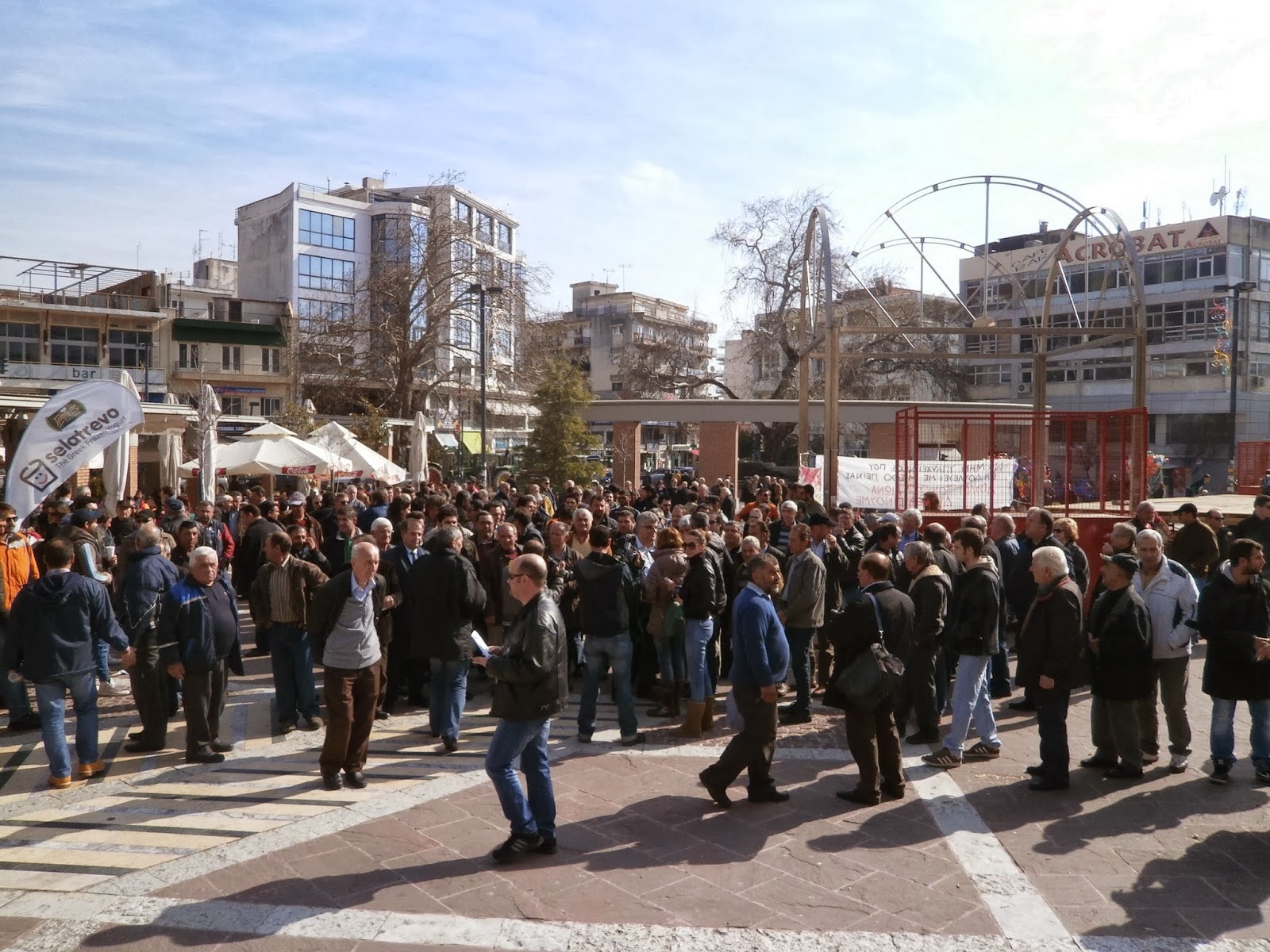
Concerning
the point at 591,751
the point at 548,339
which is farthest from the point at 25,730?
the point at 548,339

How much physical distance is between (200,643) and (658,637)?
3.39 m

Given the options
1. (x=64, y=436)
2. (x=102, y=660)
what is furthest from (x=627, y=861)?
(x=64, y=436)

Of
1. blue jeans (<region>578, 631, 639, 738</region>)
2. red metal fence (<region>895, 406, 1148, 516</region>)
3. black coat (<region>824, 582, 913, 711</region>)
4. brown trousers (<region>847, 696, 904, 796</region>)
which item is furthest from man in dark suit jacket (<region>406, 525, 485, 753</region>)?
red metal fence (<region>895, 406, 1148, 516</region>)

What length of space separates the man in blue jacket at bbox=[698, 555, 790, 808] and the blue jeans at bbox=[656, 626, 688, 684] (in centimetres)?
193

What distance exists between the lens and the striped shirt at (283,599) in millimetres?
7559

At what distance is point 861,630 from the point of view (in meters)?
6.00

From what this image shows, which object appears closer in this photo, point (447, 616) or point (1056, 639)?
point (1056, 639)

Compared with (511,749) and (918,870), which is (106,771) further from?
(918,870)

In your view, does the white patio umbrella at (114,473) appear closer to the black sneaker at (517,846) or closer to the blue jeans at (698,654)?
the blue jeans at (698,654)

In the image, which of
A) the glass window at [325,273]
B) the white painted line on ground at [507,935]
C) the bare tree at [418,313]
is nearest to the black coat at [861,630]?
the white painted line on ground at [507,935]

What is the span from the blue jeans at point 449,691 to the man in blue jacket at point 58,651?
2300 mm

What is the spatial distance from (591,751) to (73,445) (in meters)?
5.83

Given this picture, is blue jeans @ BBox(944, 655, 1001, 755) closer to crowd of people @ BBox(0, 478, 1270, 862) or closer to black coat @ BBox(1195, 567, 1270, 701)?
crowd of people @ BBox(0, 478, 1270, 862)

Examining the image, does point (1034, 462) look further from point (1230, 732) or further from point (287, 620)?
point (287, 620)
